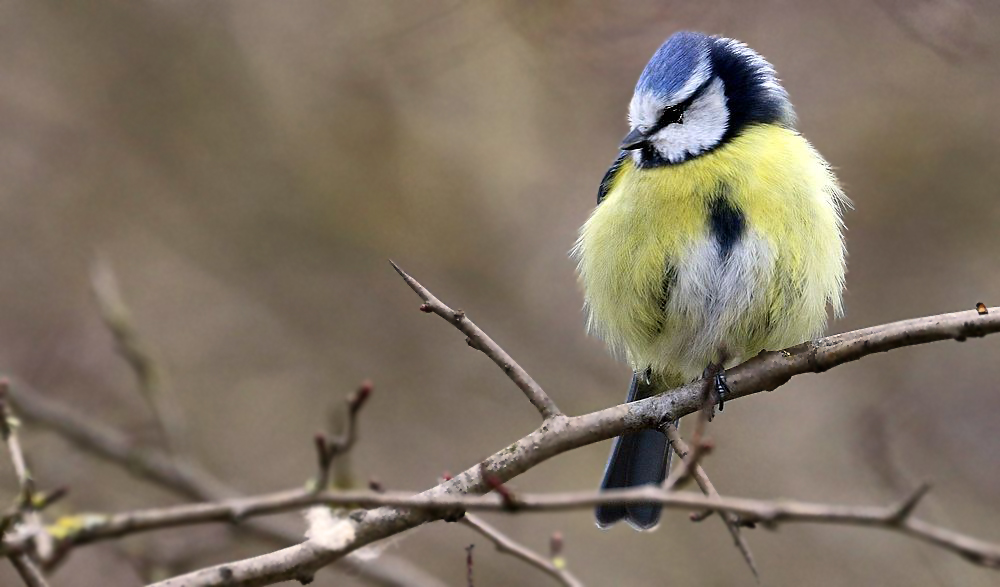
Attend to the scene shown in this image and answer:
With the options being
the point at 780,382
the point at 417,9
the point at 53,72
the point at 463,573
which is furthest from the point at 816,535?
the point at 53,72

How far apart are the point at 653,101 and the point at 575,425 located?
4.68 ft

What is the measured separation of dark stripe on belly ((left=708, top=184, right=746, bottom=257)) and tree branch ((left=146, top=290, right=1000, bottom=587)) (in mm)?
456

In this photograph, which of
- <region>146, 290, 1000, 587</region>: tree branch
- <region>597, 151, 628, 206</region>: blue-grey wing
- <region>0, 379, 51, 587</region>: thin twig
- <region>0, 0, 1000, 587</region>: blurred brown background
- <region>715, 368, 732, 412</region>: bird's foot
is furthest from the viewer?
<region>0, 0, 1000, 587</region>: blurred brown background

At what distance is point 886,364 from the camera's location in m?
5.59

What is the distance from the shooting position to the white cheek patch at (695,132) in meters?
3.46

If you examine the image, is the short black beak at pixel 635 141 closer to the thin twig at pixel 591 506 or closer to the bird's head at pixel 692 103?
the bird's head at pixel 692 103

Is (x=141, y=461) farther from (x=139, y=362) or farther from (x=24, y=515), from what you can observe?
(x=24, y=515)

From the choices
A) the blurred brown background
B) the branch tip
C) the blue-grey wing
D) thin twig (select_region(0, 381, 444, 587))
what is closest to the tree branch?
the branch tip

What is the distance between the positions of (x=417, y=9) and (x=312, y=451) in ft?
8.13

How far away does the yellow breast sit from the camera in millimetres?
3277

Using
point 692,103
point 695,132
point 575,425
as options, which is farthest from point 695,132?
point 575,425

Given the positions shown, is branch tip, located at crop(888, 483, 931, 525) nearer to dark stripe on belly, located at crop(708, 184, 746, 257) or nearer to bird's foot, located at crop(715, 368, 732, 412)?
bird's foot, located at crop(715, 368, 732, 412)

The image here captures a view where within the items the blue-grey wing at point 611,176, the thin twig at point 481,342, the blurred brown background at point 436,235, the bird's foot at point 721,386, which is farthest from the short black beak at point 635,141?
the blurred brown background at point 436,235

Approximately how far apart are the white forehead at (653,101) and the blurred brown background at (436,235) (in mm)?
1413
